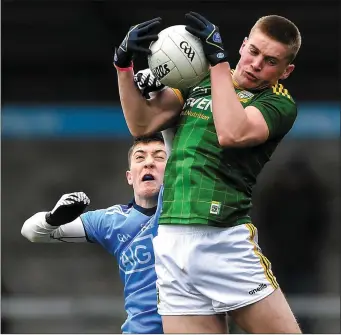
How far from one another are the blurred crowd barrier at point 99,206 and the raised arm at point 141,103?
5180 mm

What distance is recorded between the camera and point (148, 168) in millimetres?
5203

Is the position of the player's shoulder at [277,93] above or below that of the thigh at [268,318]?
above

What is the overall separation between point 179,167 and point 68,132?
793 centimetres

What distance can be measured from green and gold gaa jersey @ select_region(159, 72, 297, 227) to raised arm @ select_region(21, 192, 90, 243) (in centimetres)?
61

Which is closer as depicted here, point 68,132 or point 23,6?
point 23,6

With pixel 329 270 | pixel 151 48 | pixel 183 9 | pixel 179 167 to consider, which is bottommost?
pixel 329 270

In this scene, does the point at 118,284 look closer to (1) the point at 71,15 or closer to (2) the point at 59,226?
(1) the point at 71,15

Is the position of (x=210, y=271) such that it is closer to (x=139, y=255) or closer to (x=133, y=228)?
(x=139, y=255)

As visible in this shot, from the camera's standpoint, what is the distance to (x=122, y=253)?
17.0 ft

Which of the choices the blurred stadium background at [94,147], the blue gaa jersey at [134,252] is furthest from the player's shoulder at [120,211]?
the blurred stadium background at [94,147]

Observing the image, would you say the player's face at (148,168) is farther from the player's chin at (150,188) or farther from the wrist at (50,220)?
the wrist at (50,220)

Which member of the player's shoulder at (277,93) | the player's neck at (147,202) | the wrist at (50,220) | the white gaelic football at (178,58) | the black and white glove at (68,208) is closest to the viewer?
the white gaelic football at (178,58)

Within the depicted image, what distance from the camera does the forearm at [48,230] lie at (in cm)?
522

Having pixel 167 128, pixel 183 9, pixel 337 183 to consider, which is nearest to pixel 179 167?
pixel 167 128
